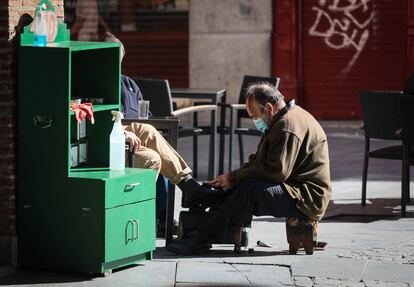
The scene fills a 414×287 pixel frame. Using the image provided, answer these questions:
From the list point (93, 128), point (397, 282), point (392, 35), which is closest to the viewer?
point (397, 282)

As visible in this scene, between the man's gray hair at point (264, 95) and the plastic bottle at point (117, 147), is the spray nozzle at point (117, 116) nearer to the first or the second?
the plastic bottle at point (117, 147)

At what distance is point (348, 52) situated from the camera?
53.6 ft

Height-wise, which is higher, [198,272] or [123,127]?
[123,127]

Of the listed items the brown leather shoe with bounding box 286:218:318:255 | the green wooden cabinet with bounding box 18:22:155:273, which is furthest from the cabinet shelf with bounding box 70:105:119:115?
the brown leather shoe with bounding box 286:218:318:255

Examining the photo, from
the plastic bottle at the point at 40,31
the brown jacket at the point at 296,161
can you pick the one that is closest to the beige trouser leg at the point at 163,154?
the brown jacket at the point at 296,161

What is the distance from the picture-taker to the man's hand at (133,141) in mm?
8680

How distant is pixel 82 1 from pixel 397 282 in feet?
32.1

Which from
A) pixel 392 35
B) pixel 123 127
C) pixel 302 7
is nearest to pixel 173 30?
pixel 302 7

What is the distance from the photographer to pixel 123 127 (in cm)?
889

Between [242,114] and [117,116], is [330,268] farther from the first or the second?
[242,114]

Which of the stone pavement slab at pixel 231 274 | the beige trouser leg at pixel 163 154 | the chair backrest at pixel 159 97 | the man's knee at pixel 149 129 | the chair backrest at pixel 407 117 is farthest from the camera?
the chair backrest at pixel 159 97

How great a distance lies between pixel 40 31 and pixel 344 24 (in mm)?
8920

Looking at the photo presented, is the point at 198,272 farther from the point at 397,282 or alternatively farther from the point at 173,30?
the point at 173,30

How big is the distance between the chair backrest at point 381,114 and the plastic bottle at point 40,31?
371 cm
